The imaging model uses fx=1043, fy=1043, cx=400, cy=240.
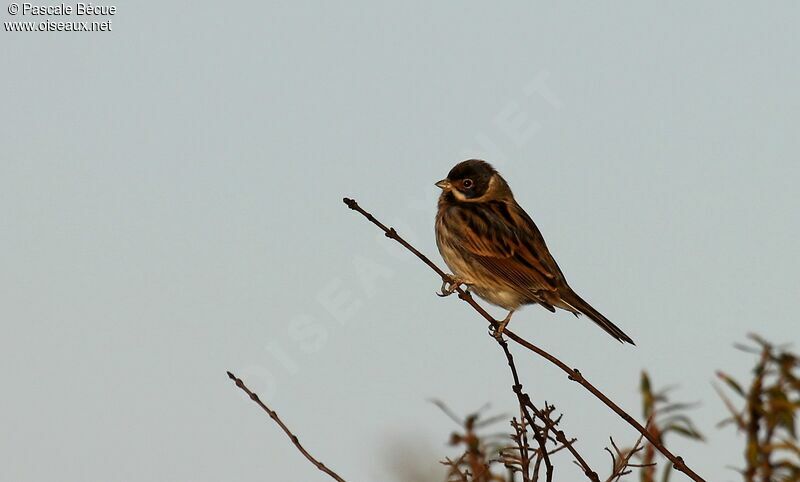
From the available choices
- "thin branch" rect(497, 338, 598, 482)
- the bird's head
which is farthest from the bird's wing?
"thin branch" rect(497, 338, 598, 482)

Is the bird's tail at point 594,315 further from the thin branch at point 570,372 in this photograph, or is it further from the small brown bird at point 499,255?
the thin branch at point 570,372

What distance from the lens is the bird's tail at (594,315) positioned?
6840mm

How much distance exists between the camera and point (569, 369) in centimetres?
437

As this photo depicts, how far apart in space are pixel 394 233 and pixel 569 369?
3.71 feet

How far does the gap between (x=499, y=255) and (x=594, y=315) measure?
965mm

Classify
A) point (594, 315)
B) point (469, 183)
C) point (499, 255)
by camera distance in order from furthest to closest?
1. point (469, 183)
2. point (499, 255)
3. point (594, 315)

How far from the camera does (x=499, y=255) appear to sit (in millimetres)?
7863

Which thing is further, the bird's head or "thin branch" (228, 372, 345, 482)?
the bird's head

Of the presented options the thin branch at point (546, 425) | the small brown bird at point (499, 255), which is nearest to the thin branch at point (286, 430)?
the thin branch at point (546, 425)

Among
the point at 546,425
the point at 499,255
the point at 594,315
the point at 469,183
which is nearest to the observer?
the point at 546,425

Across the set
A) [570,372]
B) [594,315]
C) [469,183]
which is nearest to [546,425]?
[570,372]

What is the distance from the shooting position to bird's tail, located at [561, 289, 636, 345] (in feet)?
22.4

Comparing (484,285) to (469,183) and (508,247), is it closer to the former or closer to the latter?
(508,247)

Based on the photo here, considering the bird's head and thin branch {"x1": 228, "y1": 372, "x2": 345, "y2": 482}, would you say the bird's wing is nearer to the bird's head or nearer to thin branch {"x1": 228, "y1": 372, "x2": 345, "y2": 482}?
the bird's head
